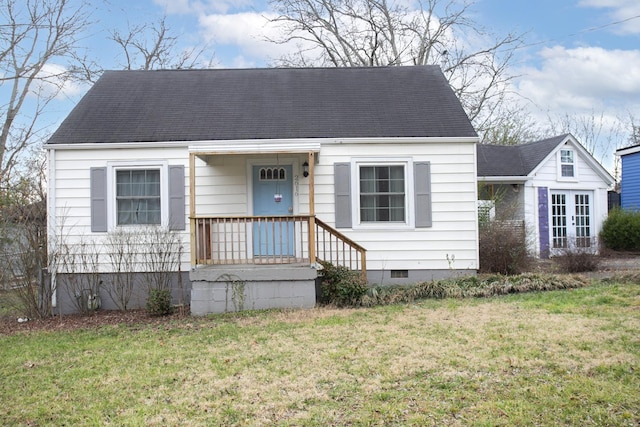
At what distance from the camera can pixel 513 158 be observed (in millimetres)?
15859

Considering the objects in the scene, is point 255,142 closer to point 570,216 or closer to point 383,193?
point 383,193

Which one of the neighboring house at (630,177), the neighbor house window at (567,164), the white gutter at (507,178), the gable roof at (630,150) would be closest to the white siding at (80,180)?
the white gutter at (507,178)

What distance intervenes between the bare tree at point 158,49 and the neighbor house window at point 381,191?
15353mm

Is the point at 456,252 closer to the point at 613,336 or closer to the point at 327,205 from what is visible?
the point at 327,205

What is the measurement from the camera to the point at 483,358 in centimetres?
491

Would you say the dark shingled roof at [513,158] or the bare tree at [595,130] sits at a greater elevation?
the bare tree at [595,130]

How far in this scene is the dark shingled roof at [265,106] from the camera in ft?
30.7

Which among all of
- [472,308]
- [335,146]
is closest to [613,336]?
[472,308]

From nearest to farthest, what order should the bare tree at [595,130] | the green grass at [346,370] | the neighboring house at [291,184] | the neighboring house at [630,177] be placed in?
the green grass at [346,370], the neighboring house at [291,184], the neighboring house at [630,177], the bare tree at [595,130]

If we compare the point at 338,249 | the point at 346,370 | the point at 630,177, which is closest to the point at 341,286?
the point at 338,249

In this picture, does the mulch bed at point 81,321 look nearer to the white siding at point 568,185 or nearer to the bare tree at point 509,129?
the white siding at point 568,185

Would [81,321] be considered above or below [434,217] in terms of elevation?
below

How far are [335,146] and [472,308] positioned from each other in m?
3.91

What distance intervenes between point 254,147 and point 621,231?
12.6 metres
